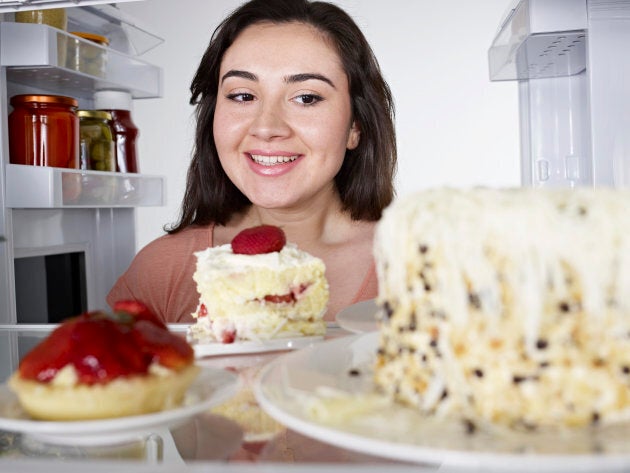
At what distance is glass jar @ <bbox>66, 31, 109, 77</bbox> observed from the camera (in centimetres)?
131

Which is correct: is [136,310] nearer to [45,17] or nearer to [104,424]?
[104,424]

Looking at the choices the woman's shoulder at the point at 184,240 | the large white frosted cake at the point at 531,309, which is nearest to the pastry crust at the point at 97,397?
the large white frosted cake at the point at 531,309

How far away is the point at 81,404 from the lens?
0.41m

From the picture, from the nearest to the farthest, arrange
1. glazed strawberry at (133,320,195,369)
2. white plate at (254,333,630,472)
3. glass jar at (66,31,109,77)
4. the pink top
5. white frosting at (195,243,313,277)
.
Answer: white plate at (254,333,630,472) → glazed strawberry at (133,320,195,369) → white frosting at (195,243,313,277) → glass jar at (66,31,109,77) → the pink top

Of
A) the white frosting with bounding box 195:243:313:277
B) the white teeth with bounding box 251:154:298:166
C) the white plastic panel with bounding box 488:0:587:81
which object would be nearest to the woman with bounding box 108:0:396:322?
the white teeth with bounding box 251:154:298:166

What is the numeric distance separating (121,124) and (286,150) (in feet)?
1.16

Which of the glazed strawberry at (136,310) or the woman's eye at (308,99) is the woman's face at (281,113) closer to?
the woman's eye at (308,99)

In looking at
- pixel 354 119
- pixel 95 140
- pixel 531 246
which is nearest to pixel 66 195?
pixel 95 140

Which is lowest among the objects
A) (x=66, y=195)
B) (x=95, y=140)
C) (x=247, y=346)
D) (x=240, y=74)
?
(x=247, y=346)

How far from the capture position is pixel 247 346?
646 mm

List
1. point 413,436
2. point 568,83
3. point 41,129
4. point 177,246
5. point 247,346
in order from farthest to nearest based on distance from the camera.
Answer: point 568,83, point 177,246, point 41,129, point 247,346, point 413,436

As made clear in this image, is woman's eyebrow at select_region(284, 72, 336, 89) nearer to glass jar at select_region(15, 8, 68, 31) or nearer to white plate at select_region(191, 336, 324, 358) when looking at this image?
glass jar at select_region(15, 8, 68, 31)

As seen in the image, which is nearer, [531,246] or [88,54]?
[531,246]

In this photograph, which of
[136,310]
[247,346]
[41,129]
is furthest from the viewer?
[41,129]
